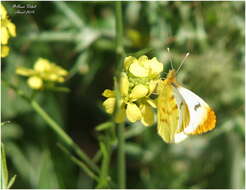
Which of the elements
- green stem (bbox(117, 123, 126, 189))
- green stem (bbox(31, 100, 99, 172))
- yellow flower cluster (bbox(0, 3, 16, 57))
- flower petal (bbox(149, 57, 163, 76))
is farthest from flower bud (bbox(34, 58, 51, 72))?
flower petal (bbox(149, 57, 163, 76))

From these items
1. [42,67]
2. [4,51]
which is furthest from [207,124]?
[42,67]

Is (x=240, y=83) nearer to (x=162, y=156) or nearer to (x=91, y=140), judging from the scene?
(x=162, y=156)

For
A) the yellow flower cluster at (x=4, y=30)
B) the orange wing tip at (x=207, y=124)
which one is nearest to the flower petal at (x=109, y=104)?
the orange wing tip at (x=207, y=124)

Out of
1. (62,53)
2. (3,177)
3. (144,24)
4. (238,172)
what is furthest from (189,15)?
(3,177)

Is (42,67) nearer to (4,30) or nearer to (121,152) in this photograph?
(4,30)

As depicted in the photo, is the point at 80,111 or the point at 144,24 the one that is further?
the point at 80,111

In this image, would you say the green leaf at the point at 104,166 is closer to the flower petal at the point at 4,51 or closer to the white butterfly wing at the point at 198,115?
the white butterfly wing at the point at 198,115

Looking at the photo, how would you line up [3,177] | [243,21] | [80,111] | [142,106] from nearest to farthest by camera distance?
1. [3,177]
2. [142,106]
3. [243,21]
4. [80,111]
